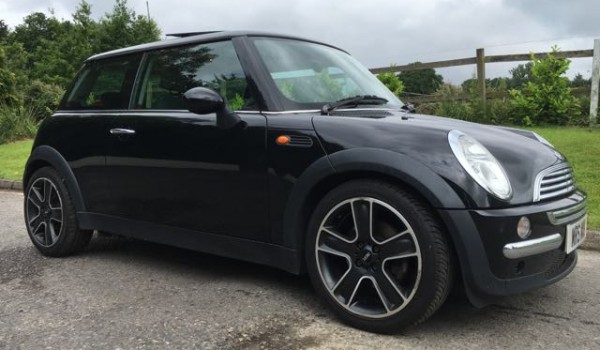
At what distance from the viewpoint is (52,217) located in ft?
15.0

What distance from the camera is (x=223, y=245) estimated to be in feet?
11.4

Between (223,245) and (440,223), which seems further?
(223,245)

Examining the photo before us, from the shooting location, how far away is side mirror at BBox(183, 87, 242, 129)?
3.20m

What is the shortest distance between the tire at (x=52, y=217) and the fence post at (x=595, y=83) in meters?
8.96

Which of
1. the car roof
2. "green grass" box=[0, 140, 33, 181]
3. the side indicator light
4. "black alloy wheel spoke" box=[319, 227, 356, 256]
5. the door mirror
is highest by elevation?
the car roof

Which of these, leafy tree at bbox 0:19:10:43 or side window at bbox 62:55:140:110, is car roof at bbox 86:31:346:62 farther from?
leafy tree at bbox 0:19:10:43

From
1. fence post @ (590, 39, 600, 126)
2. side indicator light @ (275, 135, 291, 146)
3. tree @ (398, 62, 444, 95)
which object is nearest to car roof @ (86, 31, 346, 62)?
side indicator light @ (275, 135, 291, 146)

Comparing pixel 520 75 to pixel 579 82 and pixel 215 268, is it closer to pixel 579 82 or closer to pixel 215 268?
pixel 579 82

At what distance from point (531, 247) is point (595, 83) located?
8.76m

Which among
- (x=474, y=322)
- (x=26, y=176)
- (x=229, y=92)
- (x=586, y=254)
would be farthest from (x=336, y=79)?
(x=26, y=176)

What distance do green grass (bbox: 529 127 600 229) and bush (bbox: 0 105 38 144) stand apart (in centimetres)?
1405

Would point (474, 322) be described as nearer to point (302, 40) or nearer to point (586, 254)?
point (586, 254)

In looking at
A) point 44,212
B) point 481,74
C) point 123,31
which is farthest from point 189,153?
point 123,31

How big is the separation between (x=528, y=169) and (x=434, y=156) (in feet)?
1.58
